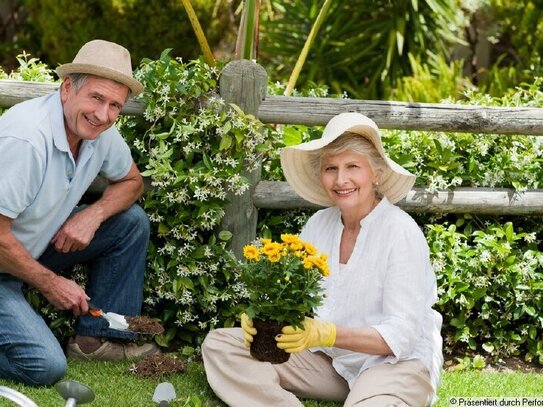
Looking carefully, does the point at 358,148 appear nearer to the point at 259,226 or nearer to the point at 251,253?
the point at 251,253

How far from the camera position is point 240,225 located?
14.0ft

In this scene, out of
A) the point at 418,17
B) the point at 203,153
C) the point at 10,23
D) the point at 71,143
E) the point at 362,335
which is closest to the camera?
the point at 362,335

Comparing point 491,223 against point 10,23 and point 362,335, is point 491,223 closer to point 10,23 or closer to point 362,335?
point 362,335

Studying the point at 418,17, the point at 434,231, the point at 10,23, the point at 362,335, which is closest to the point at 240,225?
the point at 434,231

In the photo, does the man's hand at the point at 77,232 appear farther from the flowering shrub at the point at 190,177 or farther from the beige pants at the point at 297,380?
the beige pants at the point at 297,380

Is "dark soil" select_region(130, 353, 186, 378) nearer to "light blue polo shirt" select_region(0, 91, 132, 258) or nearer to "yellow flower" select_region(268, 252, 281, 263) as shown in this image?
"light blue polo shirt" select_region(0, 91, 132, 258)

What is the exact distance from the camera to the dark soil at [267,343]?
3184mm

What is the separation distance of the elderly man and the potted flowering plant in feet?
3.05

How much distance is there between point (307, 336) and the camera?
317cm

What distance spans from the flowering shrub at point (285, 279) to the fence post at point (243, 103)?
1.11m

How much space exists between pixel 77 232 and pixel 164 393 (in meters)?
0.75

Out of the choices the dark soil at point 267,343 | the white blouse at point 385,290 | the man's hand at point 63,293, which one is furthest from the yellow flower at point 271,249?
the man's hand at point 63,293

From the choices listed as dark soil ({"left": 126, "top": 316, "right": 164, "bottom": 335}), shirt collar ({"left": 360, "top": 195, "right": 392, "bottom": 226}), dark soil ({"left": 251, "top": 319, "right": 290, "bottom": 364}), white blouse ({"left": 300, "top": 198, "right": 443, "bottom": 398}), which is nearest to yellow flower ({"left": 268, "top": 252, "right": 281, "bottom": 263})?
dark soil ({"left": 251, "top": 319, "right": 290, "bottom": 364})

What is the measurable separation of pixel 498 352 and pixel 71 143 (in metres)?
2.09
